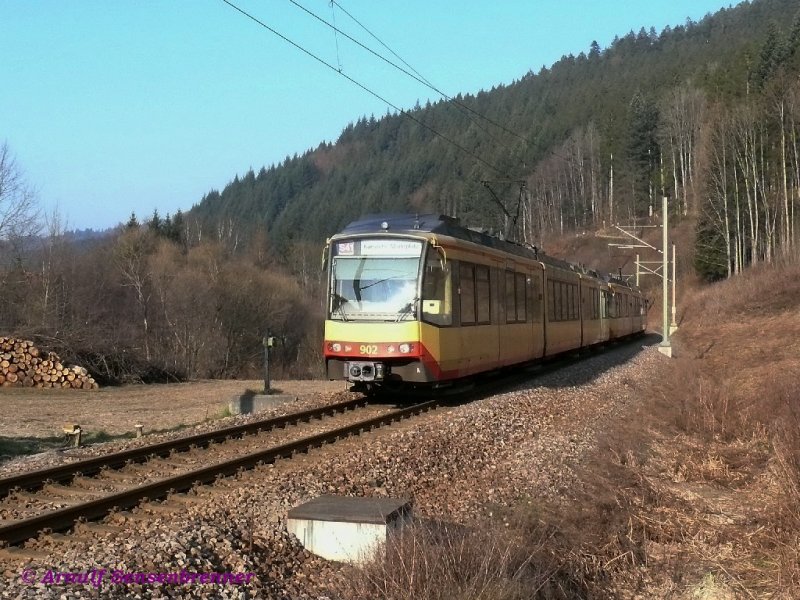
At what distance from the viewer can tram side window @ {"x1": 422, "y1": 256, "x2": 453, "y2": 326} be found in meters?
14.0

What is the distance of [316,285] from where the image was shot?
76.1m

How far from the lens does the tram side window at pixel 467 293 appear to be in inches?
598

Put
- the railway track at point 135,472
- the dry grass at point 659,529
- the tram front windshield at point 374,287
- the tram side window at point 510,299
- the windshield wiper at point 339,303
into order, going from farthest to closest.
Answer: the tram side window at point 510,299 < the windshield wiper at point 339,303 < the tram front windshield at point 374,287 < the railway track at point 135,472 < the dry grass at point 659,529

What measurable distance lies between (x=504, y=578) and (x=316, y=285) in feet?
234

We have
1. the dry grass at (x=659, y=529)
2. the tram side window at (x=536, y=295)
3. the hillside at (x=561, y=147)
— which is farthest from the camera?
the hillside at (x=561, y=147)

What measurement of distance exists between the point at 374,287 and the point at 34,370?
1629cm

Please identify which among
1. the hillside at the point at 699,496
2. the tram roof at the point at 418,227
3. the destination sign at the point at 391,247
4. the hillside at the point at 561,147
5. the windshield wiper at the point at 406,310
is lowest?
the hillside at the point at 699,496

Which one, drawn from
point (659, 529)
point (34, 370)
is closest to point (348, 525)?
point (659, 529)

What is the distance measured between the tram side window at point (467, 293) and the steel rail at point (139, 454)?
2.91 metres

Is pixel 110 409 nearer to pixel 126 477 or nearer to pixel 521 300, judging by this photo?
pixel 521 300

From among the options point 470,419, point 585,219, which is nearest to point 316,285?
point 585,219

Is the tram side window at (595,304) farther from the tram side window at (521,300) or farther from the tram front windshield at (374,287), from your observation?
the tram front windshield at (374,287)

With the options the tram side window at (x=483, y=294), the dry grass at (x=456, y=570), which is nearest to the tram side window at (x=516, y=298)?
the tram side window at (x=483, y=294)

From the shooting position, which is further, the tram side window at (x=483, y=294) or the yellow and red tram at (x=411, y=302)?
the tram side window at (x=483, y=294)
